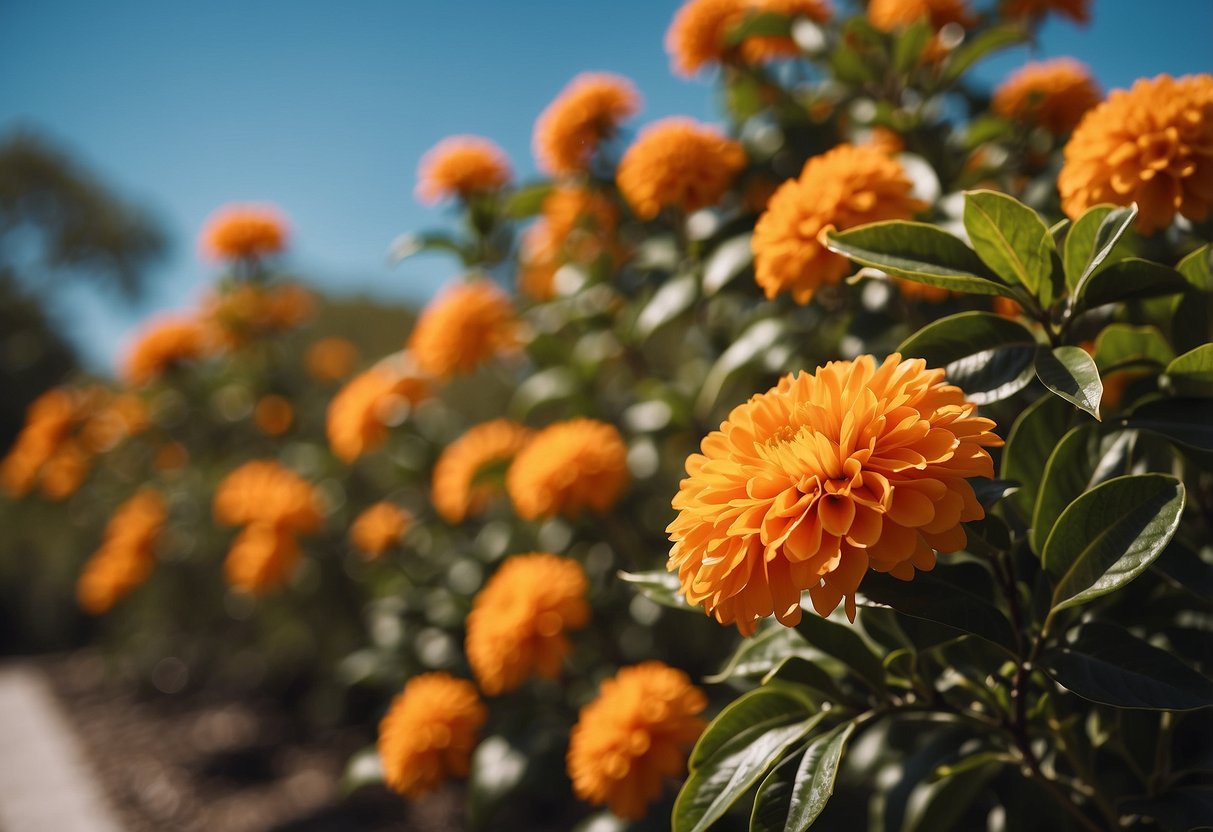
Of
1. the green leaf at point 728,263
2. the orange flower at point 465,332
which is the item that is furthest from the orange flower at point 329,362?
the green leaf at point 728,263

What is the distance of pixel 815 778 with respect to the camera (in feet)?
2.45

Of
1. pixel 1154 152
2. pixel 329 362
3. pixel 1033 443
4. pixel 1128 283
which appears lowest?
pixel 1033 443

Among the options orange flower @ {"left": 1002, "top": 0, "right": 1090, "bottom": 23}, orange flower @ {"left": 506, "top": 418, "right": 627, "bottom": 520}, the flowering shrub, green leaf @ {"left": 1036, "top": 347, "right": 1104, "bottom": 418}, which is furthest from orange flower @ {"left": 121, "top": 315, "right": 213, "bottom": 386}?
green leaf @ {"left": 1036, "top": 347, "right": 1104, "bottom": 418}

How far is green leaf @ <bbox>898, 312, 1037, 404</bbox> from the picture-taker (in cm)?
81

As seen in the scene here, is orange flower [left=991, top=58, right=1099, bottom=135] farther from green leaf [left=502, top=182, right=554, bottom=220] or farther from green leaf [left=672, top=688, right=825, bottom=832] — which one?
green leaf [left=672, top=688, right=825, bottom=832]

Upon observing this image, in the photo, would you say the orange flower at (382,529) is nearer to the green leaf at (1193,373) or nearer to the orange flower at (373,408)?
the orange flower at (373,408)

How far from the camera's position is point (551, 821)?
7.23 ft

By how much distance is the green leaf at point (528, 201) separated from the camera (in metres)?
1.85

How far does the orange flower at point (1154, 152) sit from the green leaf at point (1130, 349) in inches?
5.3

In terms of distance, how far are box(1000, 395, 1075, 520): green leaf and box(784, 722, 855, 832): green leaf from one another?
0.32 meters

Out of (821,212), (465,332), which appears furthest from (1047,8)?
(465,332)

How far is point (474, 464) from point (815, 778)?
4.06ft

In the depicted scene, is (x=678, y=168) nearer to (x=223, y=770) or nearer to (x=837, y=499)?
(x=837, y=499)

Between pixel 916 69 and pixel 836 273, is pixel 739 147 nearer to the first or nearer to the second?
pixel 916 69
